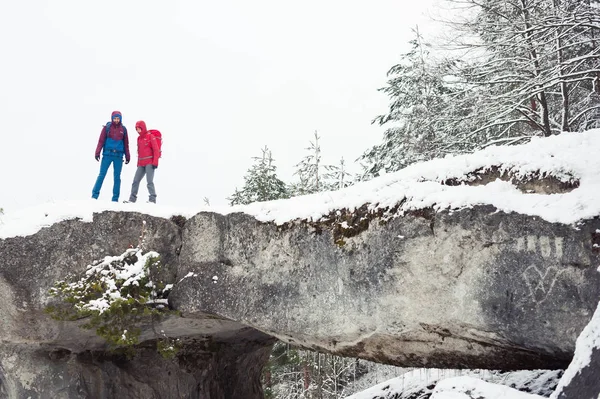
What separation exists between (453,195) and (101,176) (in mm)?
5700

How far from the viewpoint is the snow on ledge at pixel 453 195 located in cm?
540

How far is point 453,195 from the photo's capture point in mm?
6117

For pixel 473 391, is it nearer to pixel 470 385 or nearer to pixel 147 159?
pixel 470 385

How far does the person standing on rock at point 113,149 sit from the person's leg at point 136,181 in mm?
228

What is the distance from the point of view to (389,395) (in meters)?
9.75

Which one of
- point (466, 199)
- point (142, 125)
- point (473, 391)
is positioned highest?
point (142, 125)

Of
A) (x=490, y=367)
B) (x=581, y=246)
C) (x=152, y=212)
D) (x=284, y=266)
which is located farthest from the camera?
(x=152, y=212)

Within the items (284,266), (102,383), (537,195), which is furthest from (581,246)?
(102,383)

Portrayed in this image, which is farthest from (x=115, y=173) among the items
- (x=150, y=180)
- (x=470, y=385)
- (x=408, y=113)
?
(x=408, y=113)

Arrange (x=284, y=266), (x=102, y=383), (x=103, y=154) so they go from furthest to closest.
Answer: (x=103, y=154) < (x=102, y=383) < (x=284, y=266)

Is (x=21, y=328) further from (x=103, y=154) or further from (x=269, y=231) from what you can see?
(x=269, y=231)

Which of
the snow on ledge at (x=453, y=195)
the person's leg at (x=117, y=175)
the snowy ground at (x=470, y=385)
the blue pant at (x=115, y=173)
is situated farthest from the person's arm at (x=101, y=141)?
the snowy ground at (x=470, y=385)

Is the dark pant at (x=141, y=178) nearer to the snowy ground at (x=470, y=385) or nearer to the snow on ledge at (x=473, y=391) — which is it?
the snowy ground at (x=470, y=385)

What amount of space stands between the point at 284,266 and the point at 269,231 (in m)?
0.51
